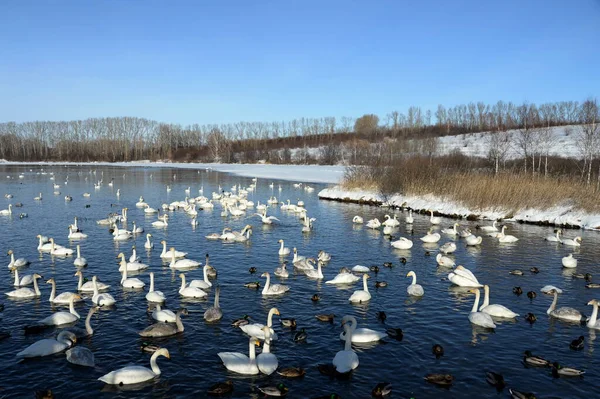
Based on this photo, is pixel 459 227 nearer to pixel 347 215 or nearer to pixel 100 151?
pixel 347 215

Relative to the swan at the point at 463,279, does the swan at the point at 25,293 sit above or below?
below

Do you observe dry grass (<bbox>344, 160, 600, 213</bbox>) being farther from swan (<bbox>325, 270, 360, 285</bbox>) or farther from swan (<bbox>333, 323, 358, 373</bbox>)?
swan (<bbox>333, 323, 358, 373</bbox>)

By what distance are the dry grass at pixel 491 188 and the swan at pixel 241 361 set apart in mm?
30192

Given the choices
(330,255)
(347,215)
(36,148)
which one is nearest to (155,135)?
(36,148)

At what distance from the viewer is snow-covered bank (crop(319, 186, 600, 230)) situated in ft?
106

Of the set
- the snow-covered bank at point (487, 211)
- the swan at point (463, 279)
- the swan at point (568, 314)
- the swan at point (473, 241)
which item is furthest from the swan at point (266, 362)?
the snow-covered bank at point (487, 211)

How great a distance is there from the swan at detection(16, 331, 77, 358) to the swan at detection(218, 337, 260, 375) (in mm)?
4427

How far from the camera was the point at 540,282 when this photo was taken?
62.6ft

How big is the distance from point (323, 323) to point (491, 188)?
27389mm

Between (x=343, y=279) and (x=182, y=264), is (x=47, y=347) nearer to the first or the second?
(x=182, y=264)

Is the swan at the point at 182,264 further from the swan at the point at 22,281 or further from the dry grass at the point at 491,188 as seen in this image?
the dry grass at the point at 491,188

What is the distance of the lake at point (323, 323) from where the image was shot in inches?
430

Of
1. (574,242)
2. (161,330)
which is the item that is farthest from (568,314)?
(161,330)

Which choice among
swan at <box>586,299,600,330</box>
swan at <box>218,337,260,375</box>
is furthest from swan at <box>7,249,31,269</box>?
swan at <box>586,299,600,330</box>
